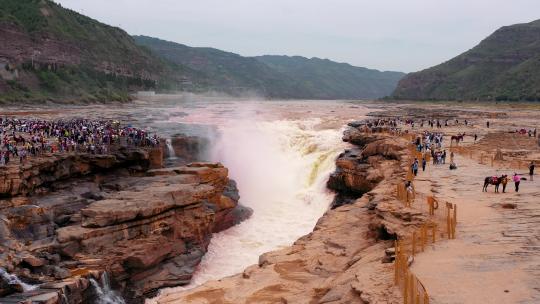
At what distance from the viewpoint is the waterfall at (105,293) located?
19141mm

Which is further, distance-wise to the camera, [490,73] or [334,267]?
[490,73]

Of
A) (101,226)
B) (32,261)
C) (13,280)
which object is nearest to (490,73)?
(101,226)

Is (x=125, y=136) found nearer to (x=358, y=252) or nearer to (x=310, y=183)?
(x=310, y=183)

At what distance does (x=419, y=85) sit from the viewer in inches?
7293

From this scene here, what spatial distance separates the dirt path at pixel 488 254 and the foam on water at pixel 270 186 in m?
10.1

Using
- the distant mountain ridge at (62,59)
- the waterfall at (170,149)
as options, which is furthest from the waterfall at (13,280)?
the distant mountain ridge at (62,59)

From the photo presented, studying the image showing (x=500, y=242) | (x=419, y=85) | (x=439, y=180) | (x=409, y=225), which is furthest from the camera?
(x=419, y=85)

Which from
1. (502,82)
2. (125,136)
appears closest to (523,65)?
(502,82)

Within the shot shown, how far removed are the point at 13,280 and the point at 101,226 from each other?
4462 millimetres

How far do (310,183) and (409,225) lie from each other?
801 inches

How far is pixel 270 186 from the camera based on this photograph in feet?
125

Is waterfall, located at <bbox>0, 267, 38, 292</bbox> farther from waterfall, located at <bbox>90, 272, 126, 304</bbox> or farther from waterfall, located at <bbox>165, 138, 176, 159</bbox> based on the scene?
waterfall, located at <bbox>165, 138, 176, 159</bbox>

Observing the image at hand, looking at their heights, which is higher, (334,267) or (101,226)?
(101,226)

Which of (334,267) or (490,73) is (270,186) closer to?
(334,267)
